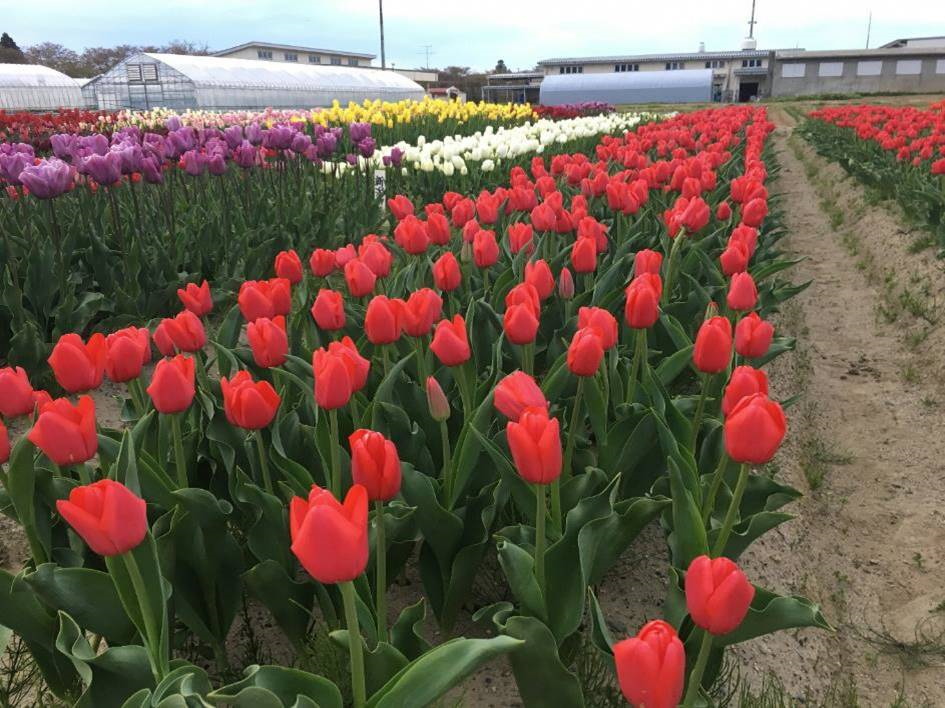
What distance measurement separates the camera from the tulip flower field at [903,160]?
696 centimetres

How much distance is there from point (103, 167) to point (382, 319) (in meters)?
3.09

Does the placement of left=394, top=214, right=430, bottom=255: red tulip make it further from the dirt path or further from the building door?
the building door

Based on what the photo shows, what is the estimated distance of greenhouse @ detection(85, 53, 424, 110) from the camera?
97.3ft

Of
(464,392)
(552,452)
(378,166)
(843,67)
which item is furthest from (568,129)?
(843,67)

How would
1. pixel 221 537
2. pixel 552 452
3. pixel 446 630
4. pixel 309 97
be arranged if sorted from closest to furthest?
pixel 552 452, pixel 221 537, pixel 446 630, pixel 309 97

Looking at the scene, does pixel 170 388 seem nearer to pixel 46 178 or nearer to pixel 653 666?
pixel 653 666

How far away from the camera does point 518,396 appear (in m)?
1.67

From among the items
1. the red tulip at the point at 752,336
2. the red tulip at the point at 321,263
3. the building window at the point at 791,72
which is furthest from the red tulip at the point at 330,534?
the building window at the point at 791,72

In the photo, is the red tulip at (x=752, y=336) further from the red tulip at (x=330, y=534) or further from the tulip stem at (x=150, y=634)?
the tulip stem at (x=150, y=634)

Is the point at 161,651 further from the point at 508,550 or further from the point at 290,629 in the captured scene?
the point at 508,550

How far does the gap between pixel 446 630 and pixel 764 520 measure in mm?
900

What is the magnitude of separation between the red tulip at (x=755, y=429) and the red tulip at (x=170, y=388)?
3.93ft

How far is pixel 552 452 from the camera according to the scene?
57.0 inches

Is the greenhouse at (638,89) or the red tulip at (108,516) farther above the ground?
the greenhouse at (638,89)
